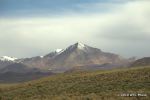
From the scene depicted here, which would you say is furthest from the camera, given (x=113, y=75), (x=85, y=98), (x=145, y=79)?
(x=113, y=75)

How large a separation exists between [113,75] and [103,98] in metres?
33.6

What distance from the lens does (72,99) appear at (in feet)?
147

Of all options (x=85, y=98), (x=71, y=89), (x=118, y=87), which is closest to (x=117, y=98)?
(x=85, y=98)

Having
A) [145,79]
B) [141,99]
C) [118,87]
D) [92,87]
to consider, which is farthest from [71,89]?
[141,99]

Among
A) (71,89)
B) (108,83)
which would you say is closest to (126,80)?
(108,83)

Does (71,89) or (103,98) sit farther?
Result: (71,89)

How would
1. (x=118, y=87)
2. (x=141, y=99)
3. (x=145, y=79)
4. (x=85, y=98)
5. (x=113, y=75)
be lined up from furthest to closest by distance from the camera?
(x=113, y=75), (x=145, y=79), (x=118, y=87), (x=85, y=98), (x=141, y=99)

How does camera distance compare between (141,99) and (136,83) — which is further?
(136,83)

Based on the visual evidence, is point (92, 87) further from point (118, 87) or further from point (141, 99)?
point (141, 99)

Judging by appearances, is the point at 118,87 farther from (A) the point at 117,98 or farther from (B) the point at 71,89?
(A) the point at 117,98

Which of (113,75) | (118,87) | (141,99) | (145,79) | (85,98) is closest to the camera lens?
(141,99)

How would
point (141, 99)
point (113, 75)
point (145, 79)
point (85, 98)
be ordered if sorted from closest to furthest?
point (141, 99) < point (85, 98) < point (145, 79) < point (113, 75)

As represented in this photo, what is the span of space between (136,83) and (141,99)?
2049cm

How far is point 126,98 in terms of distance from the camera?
144 feet
